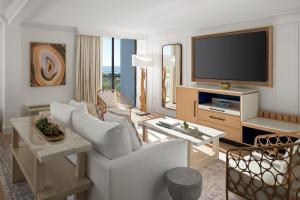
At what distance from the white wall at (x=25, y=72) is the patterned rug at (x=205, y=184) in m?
1.75

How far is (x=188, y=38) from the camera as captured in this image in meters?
5.75

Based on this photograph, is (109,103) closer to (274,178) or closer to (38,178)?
(38,178)

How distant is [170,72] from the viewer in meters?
6.32

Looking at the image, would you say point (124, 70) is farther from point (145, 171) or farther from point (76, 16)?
point (145, 171)

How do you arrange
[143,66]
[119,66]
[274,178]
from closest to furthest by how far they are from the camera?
[274,178] → [143,66] → [119,66]

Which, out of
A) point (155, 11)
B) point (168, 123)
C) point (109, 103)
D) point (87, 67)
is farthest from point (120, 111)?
point (155, 11)

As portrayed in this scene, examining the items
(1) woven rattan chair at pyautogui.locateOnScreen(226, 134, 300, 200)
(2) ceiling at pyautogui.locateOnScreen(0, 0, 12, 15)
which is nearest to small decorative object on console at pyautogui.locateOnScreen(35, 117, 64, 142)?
(1) woven rattan chair at pyautogui.locateOnScreen(226, 134, 300, 200)

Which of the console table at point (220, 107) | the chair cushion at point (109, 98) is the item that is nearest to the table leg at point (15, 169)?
the chair cushion at point (109, 98)

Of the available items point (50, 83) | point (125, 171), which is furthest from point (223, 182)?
point (50, 83)

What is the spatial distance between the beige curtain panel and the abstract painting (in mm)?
385

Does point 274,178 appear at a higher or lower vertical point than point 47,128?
lower

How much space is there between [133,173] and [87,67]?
471 centimetres

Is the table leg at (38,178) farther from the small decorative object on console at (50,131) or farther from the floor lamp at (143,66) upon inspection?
the floor lamp at (143,66)

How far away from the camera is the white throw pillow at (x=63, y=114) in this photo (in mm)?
2605
